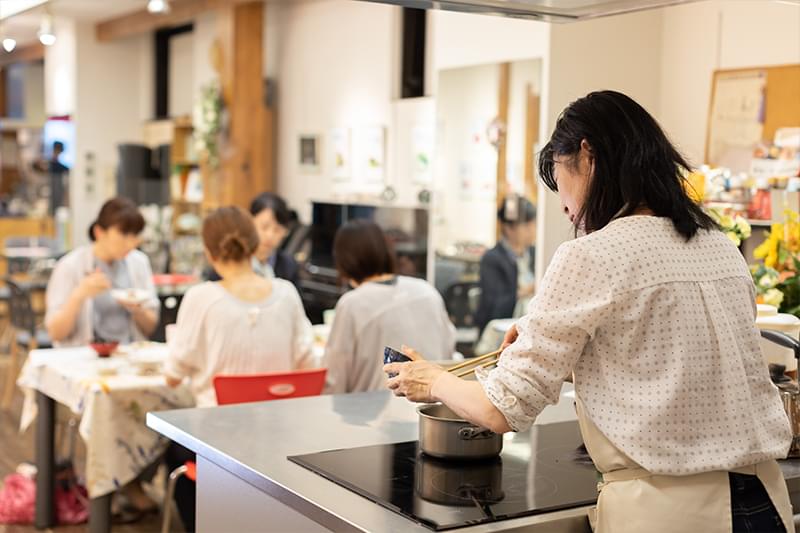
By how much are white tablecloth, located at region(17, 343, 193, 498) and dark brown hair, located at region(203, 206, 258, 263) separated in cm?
64

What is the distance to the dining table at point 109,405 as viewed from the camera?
4.25 meters

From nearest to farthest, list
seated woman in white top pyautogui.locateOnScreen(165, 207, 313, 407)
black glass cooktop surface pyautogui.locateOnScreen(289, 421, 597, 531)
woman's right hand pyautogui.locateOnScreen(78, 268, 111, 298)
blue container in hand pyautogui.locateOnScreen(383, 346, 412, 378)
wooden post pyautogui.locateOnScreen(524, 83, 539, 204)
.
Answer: black glass cooktop surface pyautogui.locateOnScreen(289, 421, 597, 531) < blue container in hand pyautogui.locateOnScreen(383, 346, 412, 378) < seated woman in white top pyautogui.locateOnScreen(165, 207, 313, 407) < woman's right hand pyautogui.locateOnScreen(78, 268, 111, 298) < wooden post pyautogui.locateOnScreen(524, 83, 539, 204)

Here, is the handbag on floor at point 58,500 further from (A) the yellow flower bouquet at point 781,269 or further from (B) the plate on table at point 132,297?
(A) the yellow flower bouquet at point 781,269

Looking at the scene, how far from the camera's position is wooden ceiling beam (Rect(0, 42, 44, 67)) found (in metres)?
Result: 13.7

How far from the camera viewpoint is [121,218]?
5137mm

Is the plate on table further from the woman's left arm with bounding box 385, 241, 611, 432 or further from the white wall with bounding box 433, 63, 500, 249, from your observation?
the woman's left arm with bounding box 385, 241, 611, 432

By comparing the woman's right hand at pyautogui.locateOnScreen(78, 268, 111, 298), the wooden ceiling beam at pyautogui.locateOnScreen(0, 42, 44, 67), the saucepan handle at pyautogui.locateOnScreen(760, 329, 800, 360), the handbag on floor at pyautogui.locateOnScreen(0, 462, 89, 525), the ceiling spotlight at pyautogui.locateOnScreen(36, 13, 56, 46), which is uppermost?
the wooden ceiling beam at pyautogui.locateOnScreen(0, 42, 44, 67)

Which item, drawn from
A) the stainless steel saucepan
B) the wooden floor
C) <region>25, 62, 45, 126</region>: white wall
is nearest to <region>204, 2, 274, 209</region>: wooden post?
the wooden floor

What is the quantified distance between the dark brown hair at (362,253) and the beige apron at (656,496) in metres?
2.21

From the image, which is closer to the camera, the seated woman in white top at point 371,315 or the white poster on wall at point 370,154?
the seated woman in white top at point 371,315

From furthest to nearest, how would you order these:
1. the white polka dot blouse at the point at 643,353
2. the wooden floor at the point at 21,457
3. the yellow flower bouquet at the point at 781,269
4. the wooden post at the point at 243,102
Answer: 1. the wooden post at the point at 243,102
2. the wooden floor at the point at 21,457
3. the yellow flower bouquet at the point at 781,269
4. the white polka dot blouse at the point at 643,353

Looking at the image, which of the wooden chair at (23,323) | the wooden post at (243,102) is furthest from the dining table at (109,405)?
the wooden post at (243,102)

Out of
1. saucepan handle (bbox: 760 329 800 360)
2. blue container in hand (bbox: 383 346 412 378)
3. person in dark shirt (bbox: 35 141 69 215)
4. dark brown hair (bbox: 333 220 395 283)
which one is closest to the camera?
blue container in hand (bbox: 383 346 412 378)

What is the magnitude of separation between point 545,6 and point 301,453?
4.33 feet
